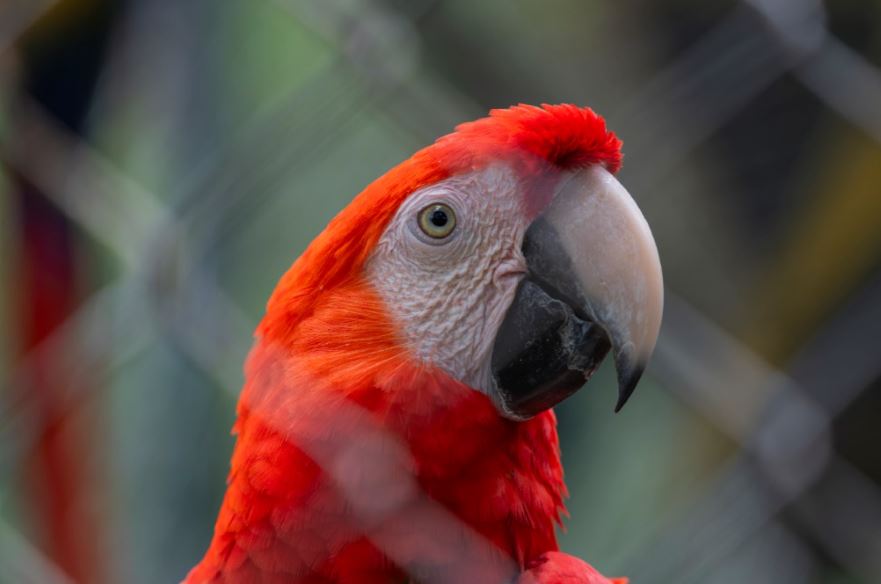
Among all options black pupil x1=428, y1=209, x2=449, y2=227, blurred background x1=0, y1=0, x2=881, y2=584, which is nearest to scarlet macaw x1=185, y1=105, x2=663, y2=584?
black pupil x1=428, y1=209, x2=449, y2=227

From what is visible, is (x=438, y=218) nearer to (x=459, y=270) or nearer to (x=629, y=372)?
(x=459, y=270)

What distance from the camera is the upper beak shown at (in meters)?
0.76

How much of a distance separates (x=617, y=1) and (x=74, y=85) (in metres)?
0.97

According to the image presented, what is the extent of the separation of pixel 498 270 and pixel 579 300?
0.08m

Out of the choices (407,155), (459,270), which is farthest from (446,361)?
(407,155)

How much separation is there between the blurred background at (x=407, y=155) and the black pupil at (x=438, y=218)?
188mm

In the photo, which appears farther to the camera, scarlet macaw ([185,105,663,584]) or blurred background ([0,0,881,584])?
blurred background ([0,0,881,584])

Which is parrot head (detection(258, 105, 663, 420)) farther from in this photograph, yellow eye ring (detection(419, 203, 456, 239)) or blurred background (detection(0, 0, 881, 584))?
blurred background (detection(0, 0, 881, 584))

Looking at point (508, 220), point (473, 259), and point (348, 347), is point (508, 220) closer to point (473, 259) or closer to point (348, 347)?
point (473, 259)

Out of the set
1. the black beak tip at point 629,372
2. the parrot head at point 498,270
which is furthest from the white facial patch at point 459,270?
the black beak tip at point 629,372

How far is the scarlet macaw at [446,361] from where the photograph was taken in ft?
2.53

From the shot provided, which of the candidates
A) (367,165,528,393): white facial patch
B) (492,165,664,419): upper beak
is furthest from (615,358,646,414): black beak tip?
(367,165,528,393): white facial patch

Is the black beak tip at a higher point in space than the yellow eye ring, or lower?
higher

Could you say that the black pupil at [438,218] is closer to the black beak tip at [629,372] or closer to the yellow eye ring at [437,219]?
the yellow eye ring at [437,219]
